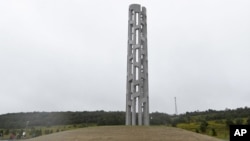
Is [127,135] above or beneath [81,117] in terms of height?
beneath

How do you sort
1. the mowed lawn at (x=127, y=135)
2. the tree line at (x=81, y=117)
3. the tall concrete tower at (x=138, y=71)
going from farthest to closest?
the tree line at (x=81, y=117), the tall concrete tower at (x=138, y=71), the mowed lawn at (x=127, y=135)

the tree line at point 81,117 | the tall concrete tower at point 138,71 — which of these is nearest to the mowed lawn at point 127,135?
the tall concrete tower at point 138,71

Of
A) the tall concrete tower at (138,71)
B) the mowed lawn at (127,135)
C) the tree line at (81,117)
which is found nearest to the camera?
the mowed lawn at (127,135)

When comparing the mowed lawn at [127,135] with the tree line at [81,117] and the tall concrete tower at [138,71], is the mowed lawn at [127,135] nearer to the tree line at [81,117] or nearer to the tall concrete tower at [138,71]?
the tall concrete tower at [138,71]

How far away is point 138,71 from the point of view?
2528cm

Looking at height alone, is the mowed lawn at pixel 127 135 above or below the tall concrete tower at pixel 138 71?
below

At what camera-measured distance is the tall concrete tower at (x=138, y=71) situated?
25.2 meters

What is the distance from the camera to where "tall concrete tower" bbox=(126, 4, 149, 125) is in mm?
25234

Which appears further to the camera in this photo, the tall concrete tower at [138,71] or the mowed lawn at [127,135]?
the tall concrete tower at [138,71]

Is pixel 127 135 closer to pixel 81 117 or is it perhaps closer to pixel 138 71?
pixel 138 71

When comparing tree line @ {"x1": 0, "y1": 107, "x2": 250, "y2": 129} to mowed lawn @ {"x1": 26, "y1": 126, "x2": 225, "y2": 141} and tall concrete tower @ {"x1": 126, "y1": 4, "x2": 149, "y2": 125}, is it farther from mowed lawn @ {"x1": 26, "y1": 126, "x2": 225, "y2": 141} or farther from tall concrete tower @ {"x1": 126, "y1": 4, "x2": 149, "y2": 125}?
mowed lawn @ {"x1": 26, "y1": 126, "x2": 225, "y2": 141}

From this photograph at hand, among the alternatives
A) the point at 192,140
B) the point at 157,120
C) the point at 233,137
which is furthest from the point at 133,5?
the point at 157,120

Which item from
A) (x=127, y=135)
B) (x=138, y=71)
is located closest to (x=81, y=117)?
(x=138, y=71)

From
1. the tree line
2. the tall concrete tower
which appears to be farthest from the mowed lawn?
the tree line
